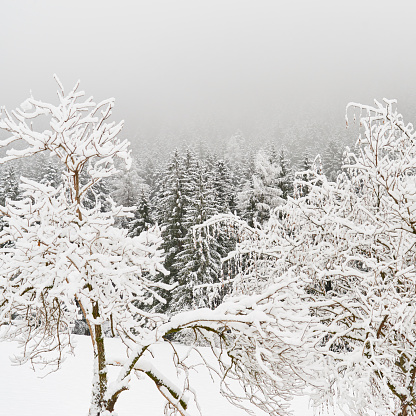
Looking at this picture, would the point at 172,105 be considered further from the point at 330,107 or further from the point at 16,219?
the point at 16,219

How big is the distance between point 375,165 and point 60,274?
3.94m

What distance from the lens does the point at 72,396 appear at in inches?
435

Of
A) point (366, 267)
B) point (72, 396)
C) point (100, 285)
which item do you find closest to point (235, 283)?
point (366, 267)

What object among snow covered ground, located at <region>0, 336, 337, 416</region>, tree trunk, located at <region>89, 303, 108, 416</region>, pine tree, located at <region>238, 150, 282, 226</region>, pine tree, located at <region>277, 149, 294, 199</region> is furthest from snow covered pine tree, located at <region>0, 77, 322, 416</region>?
pine tree, located at <region>277, 149, 294, 199</region>

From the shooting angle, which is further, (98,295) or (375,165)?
(375,165)

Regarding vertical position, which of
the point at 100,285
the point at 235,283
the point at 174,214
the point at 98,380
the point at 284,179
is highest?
the point at 100,285

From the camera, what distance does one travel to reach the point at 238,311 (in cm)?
392

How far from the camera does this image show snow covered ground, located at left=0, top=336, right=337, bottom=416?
31.8 feet

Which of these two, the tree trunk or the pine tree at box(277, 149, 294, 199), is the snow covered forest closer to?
the tree trunk

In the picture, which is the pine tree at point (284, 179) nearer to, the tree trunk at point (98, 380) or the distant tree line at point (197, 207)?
the distant tree line at point (197, 207)

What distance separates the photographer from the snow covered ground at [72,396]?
970 centimetres

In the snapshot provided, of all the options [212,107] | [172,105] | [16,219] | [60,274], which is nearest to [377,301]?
[60,274]

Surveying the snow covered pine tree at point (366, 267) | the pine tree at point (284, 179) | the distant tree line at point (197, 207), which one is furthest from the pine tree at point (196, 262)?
the snow covered pine tree at point (366, 267)

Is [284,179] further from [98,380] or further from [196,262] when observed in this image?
[98,380]
